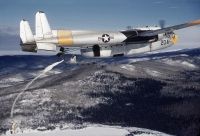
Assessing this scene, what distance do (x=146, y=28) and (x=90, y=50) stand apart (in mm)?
7408

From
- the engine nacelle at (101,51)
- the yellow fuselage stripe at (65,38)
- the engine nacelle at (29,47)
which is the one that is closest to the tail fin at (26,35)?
the engine nacelle at (29,47)

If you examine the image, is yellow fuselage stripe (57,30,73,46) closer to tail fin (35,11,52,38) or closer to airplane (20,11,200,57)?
airplane (20,11,200,57)

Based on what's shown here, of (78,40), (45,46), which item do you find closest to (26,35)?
(45,46)

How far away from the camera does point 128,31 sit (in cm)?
3209

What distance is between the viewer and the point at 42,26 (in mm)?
28797

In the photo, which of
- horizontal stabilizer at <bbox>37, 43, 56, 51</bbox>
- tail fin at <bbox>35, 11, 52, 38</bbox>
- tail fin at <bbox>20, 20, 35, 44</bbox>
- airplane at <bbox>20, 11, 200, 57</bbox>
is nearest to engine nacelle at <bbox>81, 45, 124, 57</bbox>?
airplane at <bbox>20, 11, 200, 57</bbox>

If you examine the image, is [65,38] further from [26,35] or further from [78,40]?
[26,35]

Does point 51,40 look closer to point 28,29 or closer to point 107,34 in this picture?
point 28,29

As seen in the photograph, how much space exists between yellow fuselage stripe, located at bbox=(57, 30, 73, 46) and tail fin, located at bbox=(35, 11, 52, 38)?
0.88 metres

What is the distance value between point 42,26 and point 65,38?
2134 millimetres

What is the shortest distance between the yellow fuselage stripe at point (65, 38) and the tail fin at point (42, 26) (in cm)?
88

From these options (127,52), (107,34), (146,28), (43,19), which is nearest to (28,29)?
(43,19)

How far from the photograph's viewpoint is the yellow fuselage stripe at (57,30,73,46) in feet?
94.0

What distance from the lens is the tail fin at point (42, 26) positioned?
2875 cm
